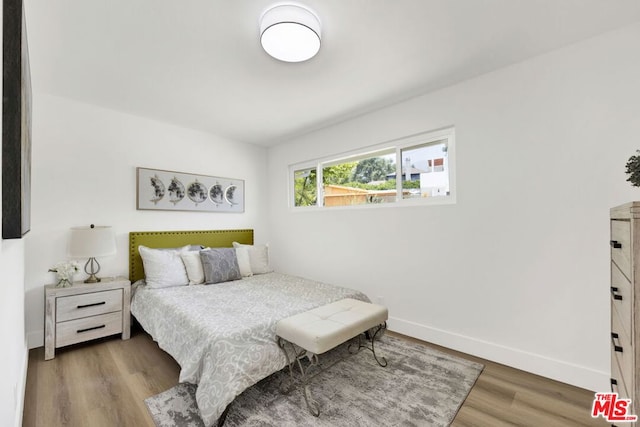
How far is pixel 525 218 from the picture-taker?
2.23 metres

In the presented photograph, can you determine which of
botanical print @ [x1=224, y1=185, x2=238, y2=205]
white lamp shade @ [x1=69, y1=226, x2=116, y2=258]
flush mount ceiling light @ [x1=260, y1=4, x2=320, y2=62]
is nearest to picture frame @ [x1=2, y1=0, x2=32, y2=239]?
flush mount ceiling light @ [x1=260, y1=4, x2=320, y2=62]

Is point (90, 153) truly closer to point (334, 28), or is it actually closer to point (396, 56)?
point (334, 28)

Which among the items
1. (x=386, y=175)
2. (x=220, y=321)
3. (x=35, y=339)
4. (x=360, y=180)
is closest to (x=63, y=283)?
(x=35, y=339)

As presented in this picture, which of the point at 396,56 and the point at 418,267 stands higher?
the point at 396,56

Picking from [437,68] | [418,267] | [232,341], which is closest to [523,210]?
[418,267]

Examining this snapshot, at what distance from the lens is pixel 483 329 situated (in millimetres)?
2430

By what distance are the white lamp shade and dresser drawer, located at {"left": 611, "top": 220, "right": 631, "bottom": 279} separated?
11.8ft

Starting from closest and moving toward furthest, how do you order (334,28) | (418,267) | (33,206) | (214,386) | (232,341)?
(214,386), (232,341), (334,28), (33,206), (418,267)

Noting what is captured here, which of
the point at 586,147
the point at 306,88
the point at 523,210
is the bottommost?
the point at 523,210

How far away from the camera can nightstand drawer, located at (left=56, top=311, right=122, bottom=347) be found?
2482 millimetres

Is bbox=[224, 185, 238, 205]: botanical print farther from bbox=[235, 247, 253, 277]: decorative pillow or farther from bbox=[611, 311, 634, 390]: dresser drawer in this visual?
bbox=[611, 311, 634, 390]: dresser drawer

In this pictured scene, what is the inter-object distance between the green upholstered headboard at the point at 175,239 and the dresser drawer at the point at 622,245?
3822 mm

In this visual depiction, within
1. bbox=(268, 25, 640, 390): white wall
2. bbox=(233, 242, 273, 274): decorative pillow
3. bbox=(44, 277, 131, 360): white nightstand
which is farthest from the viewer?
bbox=(233, 242, 273, 274): decorative pillow

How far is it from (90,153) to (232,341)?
2668mm
